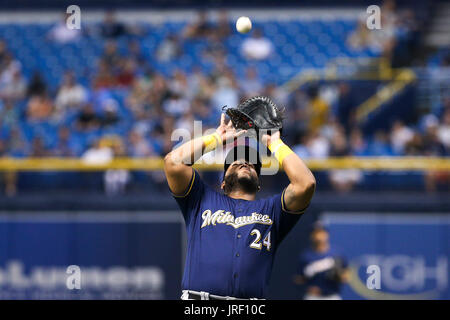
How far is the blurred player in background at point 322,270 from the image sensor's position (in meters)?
8.92

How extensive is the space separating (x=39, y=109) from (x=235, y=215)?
888cm

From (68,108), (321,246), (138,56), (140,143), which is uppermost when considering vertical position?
(138,56)

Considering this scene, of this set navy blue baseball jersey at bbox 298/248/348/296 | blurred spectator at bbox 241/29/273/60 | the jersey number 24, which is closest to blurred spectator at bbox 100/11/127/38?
blurred spectator at bbox 241/29/273/60

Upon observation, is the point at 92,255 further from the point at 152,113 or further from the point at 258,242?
the point at 258,242

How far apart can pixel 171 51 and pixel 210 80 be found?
8.29 feet

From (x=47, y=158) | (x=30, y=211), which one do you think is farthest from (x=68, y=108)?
(x=30, y=211)

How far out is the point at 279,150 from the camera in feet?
14.6

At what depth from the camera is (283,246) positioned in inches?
388

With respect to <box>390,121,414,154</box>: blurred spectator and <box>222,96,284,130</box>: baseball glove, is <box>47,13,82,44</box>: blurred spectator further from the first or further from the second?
<box>222,96,284,130</box>: baseball glove

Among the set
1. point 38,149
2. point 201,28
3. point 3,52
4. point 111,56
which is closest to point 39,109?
point 38,149

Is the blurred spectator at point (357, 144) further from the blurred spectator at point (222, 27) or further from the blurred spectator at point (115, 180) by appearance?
the blurred spectator at point (222, 27)

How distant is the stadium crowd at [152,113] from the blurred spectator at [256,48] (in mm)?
20

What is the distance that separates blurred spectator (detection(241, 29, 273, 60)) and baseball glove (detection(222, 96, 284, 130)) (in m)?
10.00

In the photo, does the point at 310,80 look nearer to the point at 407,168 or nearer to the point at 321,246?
the point at 407,168
